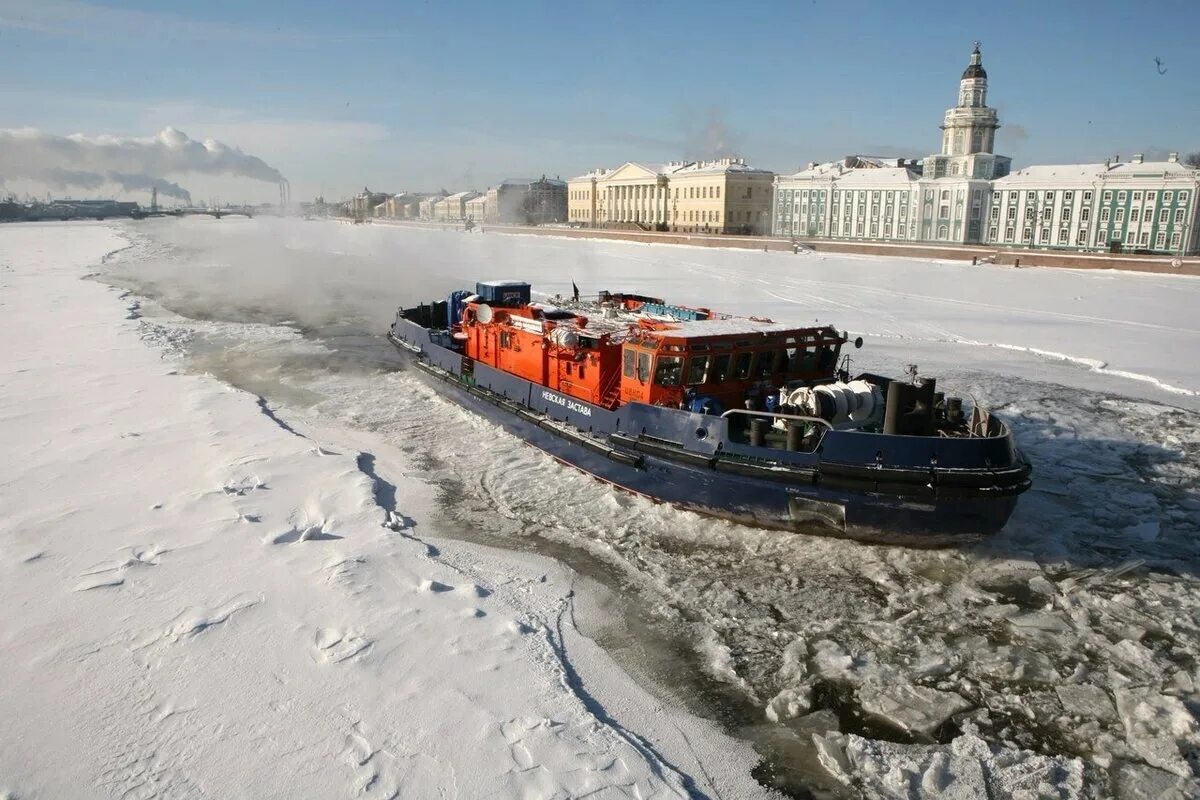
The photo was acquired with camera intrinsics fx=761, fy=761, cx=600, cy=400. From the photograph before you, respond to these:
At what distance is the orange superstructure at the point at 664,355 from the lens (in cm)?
1032

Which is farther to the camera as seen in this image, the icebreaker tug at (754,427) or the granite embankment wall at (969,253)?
the granite embankment wall at (969,253)

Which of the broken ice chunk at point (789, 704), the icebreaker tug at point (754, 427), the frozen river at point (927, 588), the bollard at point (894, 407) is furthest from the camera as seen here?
the bollard at point (894, 407)

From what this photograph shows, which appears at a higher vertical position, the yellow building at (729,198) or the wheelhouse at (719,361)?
the yellow building at (729,198)

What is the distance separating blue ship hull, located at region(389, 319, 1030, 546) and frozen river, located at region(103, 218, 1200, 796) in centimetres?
34

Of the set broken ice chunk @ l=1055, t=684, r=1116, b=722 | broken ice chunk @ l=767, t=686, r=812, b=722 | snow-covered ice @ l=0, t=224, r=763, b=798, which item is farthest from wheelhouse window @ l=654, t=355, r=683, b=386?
broken ice chunk @ l=1055, t=684, r=1116, b=722

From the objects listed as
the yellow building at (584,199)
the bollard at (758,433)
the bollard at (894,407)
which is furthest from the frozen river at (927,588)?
the yellow building at (584,199)

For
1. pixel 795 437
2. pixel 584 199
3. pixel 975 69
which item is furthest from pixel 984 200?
pixel 795 437

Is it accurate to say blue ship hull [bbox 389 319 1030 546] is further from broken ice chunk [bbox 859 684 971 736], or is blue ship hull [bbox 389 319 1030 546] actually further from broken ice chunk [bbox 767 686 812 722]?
broken ice chunk [bbox 767 686 812 722]

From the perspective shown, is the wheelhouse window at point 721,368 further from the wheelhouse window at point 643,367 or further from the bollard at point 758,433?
the bollard at point 758,433

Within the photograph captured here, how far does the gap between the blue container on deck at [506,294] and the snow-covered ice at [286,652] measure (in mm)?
5673

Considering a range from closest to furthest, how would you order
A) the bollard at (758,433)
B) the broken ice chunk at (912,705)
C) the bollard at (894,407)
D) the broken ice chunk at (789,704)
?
the broken ice chunk at (912,705) < the broken ice chunk at (789,704) < the bollard at (894,407) < the bollard at (758,433)

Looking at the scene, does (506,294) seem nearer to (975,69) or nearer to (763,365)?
(763,365)

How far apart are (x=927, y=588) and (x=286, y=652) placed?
21.3ft

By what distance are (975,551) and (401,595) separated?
21.8 feet
